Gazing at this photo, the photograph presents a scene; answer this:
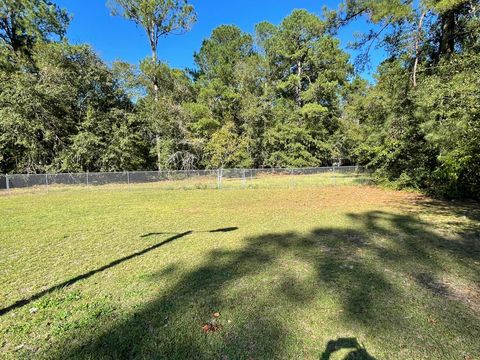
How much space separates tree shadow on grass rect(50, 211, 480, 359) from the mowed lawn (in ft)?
0.05

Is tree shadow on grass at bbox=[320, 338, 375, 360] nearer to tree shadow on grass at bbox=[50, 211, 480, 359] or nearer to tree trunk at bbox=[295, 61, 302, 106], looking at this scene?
tree shadow on grass at bbox=[50, 211, 480, 359]

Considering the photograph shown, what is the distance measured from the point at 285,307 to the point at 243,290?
0.62 metres

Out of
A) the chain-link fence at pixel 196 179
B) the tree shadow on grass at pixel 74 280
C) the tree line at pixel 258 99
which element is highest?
the tree line at pixel 258 99

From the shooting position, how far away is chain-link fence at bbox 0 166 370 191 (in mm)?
16047

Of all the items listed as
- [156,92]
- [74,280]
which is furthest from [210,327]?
[156,92]

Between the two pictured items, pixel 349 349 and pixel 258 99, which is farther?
pixel 258 99

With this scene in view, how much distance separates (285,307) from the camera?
3121 millimetres

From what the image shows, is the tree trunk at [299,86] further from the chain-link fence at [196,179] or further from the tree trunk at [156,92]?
the chain-link fence at [196,179]

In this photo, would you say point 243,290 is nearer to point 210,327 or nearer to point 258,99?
point 210,327

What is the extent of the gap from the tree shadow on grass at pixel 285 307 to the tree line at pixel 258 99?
479cm

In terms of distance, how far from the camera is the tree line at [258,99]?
9.20m

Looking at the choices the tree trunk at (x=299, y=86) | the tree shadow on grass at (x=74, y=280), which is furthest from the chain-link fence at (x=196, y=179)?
the tree trunk at (x=299, y=86)

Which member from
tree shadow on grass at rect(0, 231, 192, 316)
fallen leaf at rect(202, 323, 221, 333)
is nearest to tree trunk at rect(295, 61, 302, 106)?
tree shadow on grass at rect(0, 231, 192, 316)

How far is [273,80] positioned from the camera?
35.0 meters
